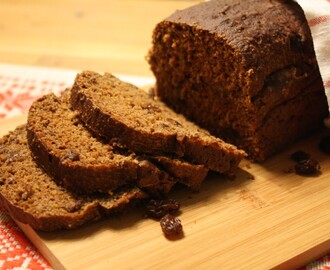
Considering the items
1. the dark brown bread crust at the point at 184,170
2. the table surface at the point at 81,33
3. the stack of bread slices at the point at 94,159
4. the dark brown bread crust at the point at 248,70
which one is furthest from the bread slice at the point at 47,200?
the table surface at the point at 81,33

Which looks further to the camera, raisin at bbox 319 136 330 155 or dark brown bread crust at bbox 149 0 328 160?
raisin at bbox 319 136 330 155

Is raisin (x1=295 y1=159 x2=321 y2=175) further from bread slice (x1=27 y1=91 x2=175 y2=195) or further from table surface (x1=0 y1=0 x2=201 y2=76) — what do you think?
table surface (x1=0 y1=0 x2=201 y2=76)

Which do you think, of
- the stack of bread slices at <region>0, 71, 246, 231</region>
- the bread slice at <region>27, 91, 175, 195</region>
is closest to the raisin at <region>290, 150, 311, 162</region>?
the stack of bread slices at <region>0, 71, 246, 231</region>

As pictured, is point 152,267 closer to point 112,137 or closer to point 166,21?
point 112,137

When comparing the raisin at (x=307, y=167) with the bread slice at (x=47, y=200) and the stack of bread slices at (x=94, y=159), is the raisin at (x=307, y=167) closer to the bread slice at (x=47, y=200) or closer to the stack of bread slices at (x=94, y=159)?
the stack of bread slices at (x=94, y=159)

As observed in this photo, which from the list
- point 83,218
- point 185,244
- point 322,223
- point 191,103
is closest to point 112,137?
point 83,218

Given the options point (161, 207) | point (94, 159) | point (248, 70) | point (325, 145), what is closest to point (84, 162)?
point (94, 159)

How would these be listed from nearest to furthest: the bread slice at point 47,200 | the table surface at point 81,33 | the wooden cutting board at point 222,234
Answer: the wooden cutting board at point 222,234
the bread slice at point 47,200
the table surface at point 81,33
